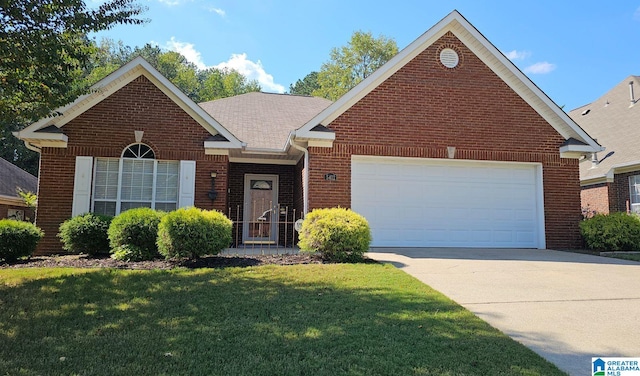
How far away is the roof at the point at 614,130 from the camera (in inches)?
590

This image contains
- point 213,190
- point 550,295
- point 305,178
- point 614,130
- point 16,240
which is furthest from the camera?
point 614,130

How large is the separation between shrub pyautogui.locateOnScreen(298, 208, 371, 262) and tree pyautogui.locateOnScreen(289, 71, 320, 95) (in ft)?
144

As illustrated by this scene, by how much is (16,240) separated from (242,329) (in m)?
7.00

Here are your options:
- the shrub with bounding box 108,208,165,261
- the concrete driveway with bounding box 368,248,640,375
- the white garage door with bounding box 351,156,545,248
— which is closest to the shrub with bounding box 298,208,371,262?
the concrete driveway with bounding box 368,248,640,375

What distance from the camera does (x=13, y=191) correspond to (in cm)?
2084

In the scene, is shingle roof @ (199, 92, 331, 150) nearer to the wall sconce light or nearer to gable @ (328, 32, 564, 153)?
the wall sconce light

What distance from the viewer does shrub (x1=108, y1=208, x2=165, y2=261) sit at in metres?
8.32

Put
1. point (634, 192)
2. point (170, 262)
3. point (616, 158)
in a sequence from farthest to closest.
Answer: point (616, 158) → point (634, 192) → point (170, 262)

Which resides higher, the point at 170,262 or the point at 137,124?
the point at 137,124

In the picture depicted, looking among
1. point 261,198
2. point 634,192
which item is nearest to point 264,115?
point 261,198

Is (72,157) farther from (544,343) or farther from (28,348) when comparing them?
(544,343)

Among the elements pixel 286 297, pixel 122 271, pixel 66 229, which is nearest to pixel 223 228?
pixel 122 271

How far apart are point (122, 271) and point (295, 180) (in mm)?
7163

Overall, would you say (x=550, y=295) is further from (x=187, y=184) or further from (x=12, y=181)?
(x=12, y=181)
